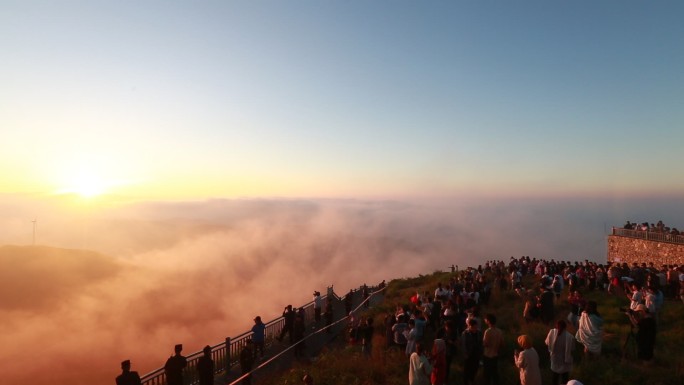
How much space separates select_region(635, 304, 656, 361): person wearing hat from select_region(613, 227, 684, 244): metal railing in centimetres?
2348

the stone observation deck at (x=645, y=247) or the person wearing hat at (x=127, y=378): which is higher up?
the person wearing hat at (x=127, y=378)

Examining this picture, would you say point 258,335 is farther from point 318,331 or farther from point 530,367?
point 530,367

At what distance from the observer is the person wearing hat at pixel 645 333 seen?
9.17m

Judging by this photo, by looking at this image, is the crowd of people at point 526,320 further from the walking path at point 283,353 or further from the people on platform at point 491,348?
the walking path at point 283,353

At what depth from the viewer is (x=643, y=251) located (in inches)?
1251

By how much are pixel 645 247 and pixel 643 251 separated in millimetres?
456

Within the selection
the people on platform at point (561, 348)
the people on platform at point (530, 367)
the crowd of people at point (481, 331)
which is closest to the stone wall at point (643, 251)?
the crowd of people at point (481, 331)

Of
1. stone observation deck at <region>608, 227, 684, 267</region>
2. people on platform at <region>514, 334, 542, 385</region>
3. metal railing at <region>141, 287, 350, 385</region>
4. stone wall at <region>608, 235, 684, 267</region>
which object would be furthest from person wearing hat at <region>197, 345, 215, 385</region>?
stone observation deck at <region>608, 227, 684, 267</region>

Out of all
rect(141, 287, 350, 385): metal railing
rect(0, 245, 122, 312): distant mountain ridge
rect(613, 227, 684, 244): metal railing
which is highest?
rect(613, 227, 684, 244): metal railing

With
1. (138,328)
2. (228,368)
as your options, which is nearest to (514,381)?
(228,368)

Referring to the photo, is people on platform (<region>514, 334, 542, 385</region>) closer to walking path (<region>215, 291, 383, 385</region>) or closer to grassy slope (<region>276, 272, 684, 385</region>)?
grassy slope (<region>276, 272, 684, 385</region>)

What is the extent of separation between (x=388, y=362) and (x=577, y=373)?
4.26m

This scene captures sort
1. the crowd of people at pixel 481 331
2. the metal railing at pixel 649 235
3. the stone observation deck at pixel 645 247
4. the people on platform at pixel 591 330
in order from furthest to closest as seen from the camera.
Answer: the metal railing at pixel 649 235 < the stone observation deck at pixel 645 247 < the people on platform at pixel 591 330 < the crowd of people at pixel 481 331

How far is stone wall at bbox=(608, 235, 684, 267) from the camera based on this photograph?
2775 centimetres
